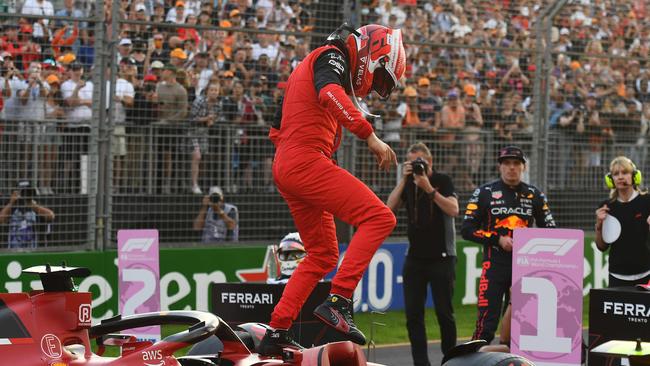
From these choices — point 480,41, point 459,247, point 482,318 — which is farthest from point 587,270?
Result: point 482,318

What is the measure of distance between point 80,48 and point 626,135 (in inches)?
298

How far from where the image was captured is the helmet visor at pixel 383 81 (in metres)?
6.34

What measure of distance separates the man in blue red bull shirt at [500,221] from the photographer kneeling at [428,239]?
14.6 inches

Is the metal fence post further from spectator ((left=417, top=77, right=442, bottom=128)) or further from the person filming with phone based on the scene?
the person filming with phone

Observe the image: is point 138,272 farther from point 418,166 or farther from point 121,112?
point 418,166

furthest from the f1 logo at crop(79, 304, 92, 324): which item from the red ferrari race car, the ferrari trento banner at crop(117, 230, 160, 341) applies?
the ferrari trento banner at crop(117, 230, 160, 341)

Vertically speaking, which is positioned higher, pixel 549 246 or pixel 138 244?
pixel 549 246

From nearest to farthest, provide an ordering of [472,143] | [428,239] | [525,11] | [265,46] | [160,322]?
[160,322]
[428,239]
[265,46]
[472,143]
[525,11]

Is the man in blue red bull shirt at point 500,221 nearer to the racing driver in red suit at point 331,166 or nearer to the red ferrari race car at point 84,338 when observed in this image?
the racing driver in red suit at point 331,166

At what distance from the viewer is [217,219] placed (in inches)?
481

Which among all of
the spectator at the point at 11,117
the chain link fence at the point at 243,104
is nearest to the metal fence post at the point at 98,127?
the chain link fence at the point at 243,104

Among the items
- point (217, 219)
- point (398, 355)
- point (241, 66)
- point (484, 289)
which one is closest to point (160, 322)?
point (484, 289)

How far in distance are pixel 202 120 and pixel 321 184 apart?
6.10 m

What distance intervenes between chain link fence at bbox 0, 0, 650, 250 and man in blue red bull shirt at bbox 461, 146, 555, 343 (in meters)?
3.28
